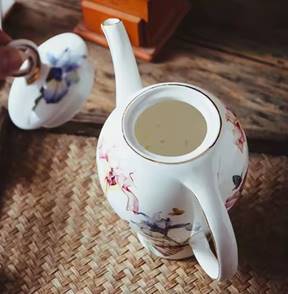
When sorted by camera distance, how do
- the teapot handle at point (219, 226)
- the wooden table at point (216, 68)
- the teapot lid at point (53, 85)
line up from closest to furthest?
the teapot handle at point (219, 226) < the teapot lid at point (53, 85) < the wooden table at point (216, 68)

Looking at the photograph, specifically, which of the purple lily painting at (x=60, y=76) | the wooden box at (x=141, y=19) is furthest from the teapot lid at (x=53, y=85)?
the wooden box at (x=141, y=19)

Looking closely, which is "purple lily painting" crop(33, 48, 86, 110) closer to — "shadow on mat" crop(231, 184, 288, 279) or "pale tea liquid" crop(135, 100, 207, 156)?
"pale tea liquid" crop(135, 100, 207, 156)

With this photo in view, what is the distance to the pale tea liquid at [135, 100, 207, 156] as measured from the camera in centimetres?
62

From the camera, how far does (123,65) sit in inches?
24.6

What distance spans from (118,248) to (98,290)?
0.17 ft

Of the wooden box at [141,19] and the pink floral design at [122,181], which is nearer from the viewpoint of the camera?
the pink floral design at [122,181]

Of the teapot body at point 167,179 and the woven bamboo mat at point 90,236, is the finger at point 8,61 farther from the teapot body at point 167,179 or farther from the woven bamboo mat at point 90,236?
the woven bamboo mat at point 90,236

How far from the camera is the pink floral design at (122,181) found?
0.58 metres

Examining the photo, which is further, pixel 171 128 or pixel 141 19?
pixel 141 19

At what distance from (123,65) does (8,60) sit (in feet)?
0.38

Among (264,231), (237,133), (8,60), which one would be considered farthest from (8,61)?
(264,231)

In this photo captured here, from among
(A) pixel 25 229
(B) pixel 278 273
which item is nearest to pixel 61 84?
(A) pixel 25 229

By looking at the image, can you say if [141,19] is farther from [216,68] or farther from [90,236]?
[90,236]

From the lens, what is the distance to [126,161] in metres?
0.57
